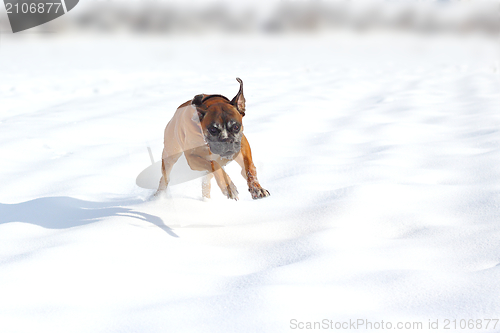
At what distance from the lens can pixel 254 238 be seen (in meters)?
2.29

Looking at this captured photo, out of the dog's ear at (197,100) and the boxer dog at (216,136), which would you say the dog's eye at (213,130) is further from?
the dog's ear at (197,100)

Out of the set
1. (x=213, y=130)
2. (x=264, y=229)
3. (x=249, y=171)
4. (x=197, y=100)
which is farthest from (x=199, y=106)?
(x=264, y=229)

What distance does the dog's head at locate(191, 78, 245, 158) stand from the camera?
2.10 m

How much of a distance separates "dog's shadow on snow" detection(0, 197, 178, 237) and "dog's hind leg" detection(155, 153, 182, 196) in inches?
6.3

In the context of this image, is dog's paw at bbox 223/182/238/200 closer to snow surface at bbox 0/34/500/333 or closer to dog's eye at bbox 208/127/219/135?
snow surface at bbox 0/34/500/333

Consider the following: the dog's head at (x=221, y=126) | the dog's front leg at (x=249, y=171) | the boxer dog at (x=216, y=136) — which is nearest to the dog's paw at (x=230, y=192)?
the boxer dog at (x=216, y=136)

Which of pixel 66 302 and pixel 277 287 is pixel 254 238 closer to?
pixel 277 287

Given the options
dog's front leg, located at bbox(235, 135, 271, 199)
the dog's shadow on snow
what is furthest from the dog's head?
the dog's shadow on snow

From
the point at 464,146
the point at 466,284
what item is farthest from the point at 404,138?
the point at 466,284

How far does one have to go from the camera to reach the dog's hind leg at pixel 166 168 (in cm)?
274

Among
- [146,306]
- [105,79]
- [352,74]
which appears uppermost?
[146,306]

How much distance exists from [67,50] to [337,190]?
73.1 ft

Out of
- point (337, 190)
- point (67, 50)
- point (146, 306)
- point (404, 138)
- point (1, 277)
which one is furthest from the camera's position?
point (67, 50)

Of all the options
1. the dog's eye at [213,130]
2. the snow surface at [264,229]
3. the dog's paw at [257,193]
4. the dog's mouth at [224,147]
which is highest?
the dog's eye at [213,130]
